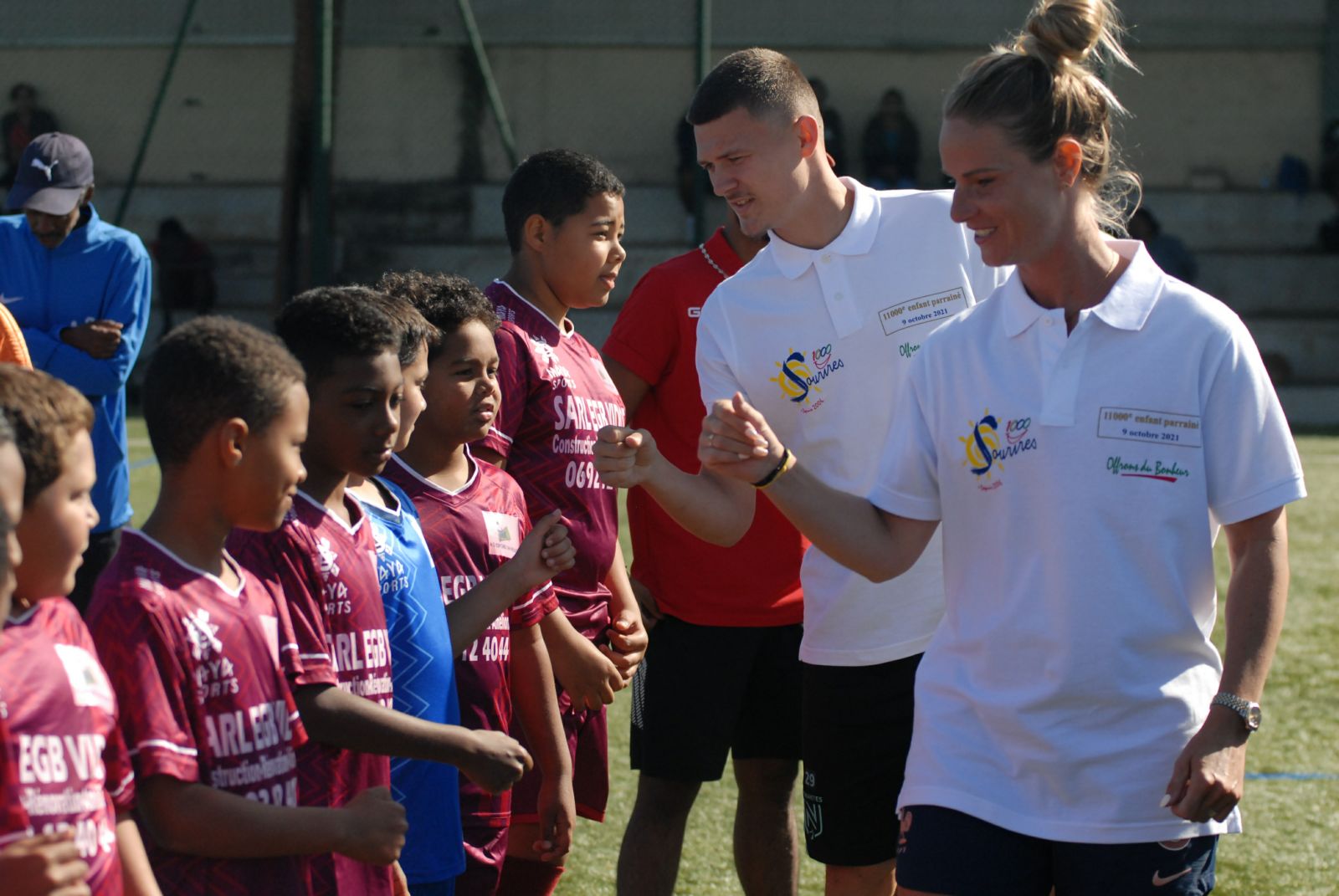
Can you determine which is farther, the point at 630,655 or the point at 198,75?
the point at 198,75

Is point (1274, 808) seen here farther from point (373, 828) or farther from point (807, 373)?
point (373, 828)

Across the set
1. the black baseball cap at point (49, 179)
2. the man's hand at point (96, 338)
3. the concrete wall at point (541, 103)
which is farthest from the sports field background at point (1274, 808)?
the concrete wall at point (541, 103)

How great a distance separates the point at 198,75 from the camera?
18.9m

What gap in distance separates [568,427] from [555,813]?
0.91 meters

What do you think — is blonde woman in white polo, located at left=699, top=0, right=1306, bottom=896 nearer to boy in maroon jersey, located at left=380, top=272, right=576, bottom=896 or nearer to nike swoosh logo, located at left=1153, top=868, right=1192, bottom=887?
nike swoosh logo, located at left=1153, top=868, right=1192, bottom=887

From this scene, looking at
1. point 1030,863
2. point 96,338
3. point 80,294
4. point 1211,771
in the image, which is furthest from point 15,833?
point 80,294

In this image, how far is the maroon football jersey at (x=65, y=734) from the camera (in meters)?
1.98

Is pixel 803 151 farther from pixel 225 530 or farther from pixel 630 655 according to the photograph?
pixel 225 530

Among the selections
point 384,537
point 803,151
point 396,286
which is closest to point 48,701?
point 384,537

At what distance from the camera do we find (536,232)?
3982 mm

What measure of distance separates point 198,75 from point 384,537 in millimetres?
17377

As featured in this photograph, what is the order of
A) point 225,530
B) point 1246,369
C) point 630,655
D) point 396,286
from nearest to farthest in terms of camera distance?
point 225,530 → point 1246,369 → point 396,286 → point 630,655

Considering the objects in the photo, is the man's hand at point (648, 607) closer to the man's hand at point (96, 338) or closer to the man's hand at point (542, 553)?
the man's hand at point (542, 553)

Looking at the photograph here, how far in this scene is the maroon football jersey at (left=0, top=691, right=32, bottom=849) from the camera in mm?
1934
